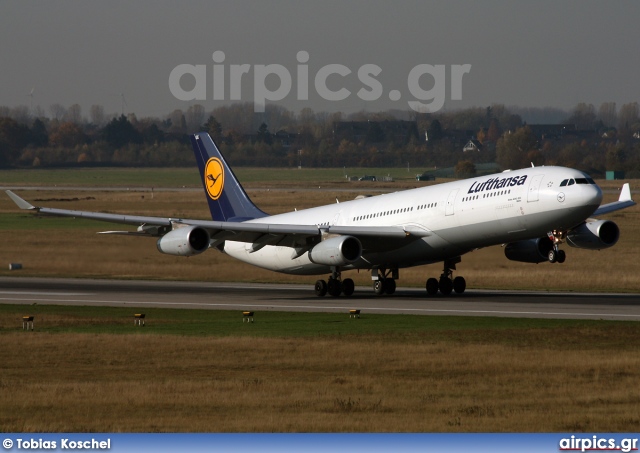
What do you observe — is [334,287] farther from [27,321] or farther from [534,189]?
[27,321]

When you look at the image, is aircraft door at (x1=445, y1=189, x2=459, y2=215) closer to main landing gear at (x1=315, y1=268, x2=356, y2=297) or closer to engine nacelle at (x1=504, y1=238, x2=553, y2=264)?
engine nacelle at (x1=504, y1=238, x2=553, y2=264)

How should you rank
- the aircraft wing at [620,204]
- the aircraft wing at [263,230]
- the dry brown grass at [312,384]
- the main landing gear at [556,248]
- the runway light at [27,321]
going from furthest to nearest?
the aircraft wing at [620,204] → the aircraft wing at [263,230] → the main landing gear at [556,248] → the runway light at [27,321] → the dry brown grass at [312,384]

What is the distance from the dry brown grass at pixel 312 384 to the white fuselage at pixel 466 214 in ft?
34.1

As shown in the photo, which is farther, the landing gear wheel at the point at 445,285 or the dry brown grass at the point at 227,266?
the dry brown grass at the point at 227,266

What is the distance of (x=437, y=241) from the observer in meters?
46.6

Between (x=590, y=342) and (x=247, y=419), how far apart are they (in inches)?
565

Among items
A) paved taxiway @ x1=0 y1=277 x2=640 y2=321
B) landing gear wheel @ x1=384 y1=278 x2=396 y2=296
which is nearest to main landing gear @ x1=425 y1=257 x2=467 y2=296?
paved taxiway @ x1=0 y1=277 x2=640 y2=321

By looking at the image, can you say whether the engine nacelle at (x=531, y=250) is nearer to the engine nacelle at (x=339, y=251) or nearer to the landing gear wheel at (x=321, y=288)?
the engine nacelle at (x=339, y=251)

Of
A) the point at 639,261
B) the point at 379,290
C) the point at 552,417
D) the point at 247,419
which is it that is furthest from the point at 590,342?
the point at 639,261

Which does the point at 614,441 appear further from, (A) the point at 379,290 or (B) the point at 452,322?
(A) the point at 379,290

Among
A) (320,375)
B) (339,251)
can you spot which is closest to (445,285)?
(339,251)

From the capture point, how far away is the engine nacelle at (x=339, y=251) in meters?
46.2

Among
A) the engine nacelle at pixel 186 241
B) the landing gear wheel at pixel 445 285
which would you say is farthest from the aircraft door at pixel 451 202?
the engine nacelle at pixel 186 241

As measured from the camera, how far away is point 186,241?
46.0 meters
